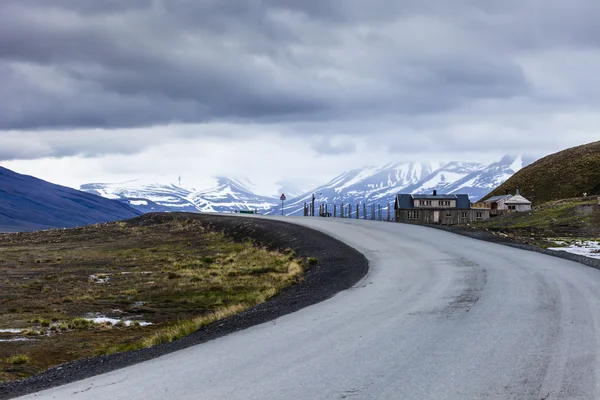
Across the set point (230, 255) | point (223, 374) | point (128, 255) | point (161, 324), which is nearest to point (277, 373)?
point (223, 374)

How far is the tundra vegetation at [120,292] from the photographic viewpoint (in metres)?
17.6

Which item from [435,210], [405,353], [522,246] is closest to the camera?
[405,353]

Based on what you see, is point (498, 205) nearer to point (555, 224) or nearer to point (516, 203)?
point (516, 203)

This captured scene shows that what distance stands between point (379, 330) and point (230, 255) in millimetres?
32563

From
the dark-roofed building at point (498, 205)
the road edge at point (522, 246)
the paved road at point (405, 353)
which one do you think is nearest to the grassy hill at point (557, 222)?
the road edge at point (522, 246)

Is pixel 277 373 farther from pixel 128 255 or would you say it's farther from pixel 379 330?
pixel 128 255

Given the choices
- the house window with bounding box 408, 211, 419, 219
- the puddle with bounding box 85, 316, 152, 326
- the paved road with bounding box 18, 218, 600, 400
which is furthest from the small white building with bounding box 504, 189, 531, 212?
the paved road with bounding box 18, 218, 600, 400

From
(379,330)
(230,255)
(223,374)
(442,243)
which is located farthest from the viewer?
(230,255)

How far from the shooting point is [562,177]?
418 feet

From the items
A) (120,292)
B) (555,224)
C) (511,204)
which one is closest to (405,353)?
(120,292)

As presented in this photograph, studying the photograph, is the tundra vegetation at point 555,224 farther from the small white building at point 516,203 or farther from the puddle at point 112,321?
the small white building at point 516,203

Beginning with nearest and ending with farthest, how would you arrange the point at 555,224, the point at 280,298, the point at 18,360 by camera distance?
the point at 18,360 → the point at 280,298 → the point at 555,224

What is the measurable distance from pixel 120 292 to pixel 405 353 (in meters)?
21.5

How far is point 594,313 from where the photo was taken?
511 inches
